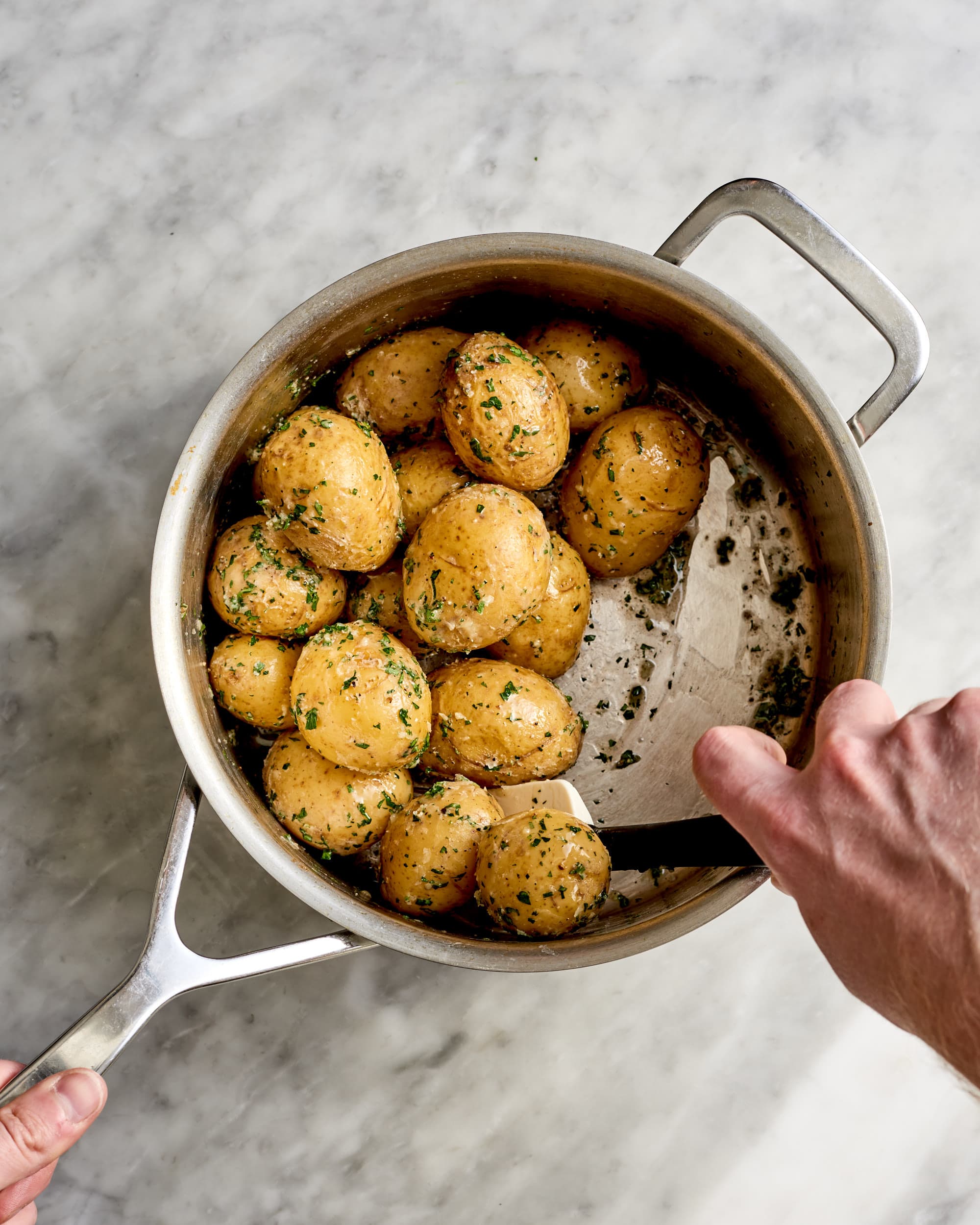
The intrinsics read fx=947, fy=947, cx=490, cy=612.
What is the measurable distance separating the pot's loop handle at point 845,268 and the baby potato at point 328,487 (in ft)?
1.21

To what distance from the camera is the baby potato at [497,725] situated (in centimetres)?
92

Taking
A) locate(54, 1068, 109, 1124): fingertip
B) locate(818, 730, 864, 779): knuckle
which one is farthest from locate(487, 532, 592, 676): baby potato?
locate(54, 1068, 109, 1124): fingertip

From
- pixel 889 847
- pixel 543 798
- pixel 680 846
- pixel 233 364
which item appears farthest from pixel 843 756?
pixel 233 364

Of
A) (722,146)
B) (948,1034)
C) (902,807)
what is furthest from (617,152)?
(948,1034)

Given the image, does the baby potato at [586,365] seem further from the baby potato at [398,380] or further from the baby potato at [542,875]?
the baby potato at [542,875]

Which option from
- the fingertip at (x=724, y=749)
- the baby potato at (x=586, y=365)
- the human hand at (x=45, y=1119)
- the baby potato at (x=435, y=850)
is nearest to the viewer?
the fingertip at (x=724, y=749)

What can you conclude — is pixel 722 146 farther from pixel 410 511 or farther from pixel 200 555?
pixel 200 555

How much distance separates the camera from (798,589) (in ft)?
3.40

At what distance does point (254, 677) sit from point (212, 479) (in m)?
0.19

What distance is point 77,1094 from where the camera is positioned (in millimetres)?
775

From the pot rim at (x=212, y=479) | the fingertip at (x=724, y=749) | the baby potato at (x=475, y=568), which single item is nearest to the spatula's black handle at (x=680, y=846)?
the pot rim at (x=212, y=479)

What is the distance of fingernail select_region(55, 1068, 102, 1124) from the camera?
774mm

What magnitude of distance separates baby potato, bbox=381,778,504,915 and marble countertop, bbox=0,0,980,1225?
0.78 ft

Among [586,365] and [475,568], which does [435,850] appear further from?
[586,365]
